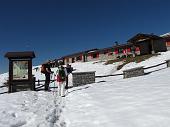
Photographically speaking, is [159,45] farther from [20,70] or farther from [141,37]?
[20,70]

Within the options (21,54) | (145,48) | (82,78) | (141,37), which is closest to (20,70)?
(21,54)

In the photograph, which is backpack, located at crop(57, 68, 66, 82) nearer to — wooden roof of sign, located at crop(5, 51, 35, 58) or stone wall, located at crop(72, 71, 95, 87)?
wooden roof of sign, located at crop(5, 51, 35, 58)

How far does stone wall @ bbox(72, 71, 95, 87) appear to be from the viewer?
21.6 metres

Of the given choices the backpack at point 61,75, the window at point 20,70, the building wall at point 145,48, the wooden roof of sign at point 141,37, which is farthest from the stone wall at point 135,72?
the wooden roof of sign at point 141,37

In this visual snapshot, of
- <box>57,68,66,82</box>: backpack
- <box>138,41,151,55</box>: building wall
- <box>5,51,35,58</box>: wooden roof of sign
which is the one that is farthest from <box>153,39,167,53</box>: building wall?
<box>57,68,66,82</box>: backpack

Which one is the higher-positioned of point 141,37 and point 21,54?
point 141,37

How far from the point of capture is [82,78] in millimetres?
21953

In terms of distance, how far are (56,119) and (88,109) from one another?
163 centimetres

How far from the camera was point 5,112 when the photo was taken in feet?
30.3

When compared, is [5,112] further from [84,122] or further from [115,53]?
[115,53]

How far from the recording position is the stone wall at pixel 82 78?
2162cm

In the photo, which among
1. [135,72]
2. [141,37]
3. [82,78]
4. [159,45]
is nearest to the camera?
[82,78]

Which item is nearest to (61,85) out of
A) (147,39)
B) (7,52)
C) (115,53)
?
(7,52)

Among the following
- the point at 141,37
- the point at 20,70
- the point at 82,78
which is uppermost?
the point at 141,37
